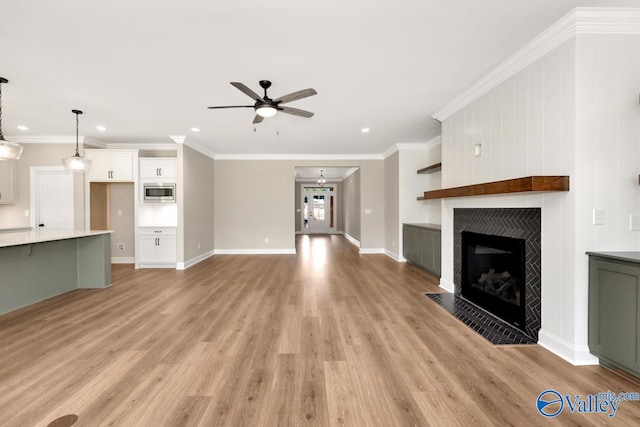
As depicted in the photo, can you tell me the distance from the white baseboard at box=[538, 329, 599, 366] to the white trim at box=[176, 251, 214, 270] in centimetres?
601

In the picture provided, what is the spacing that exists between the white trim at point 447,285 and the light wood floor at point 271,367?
555 millimetres

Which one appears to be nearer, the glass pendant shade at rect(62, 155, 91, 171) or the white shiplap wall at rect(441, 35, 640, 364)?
the white shiplap wall at rect(441, 35, 640, 364)

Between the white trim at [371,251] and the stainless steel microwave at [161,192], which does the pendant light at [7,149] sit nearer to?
the stainless steel microwave at [161,192]

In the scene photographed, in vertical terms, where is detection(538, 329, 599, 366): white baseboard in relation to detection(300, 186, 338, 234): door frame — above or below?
below

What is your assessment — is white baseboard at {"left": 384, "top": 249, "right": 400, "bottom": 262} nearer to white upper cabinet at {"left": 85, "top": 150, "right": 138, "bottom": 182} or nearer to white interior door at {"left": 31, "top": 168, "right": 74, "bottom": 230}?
white upper cabinet at {"left": 85, "top": 150, "right": 138, "bottom": 182}

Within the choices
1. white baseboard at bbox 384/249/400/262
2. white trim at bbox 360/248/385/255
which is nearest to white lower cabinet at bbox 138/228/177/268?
white trim at bbox 360/248/385/255

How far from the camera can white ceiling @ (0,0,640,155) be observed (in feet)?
7.23

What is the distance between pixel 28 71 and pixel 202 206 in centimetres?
412

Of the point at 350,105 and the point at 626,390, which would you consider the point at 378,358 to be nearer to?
the point at 626,390

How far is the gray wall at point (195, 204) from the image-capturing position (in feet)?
19.7

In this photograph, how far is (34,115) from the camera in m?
4.59

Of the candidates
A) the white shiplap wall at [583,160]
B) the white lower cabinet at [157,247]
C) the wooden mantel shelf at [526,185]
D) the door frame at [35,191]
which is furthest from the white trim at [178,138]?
the white shiplap wall at [583,160]

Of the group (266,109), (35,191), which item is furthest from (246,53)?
(35,191)

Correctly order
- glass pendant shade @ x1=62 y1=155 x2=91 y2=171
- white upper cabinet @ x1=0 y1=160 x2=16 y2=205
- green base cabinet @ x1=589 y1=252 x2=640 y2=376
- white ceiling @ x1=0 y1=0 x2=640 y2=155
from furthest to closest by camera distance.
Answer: white upper cabinet @ x1=0 y1=160 x2=16 y2=205
glass pendant shade @ x1=62 y1=155 x2=91 y2=171
white ceiling @ x1=0 y1=0 x2=640 y2=155
green base cabinet @ x1=589 y1=252 x2=640 y2=376
